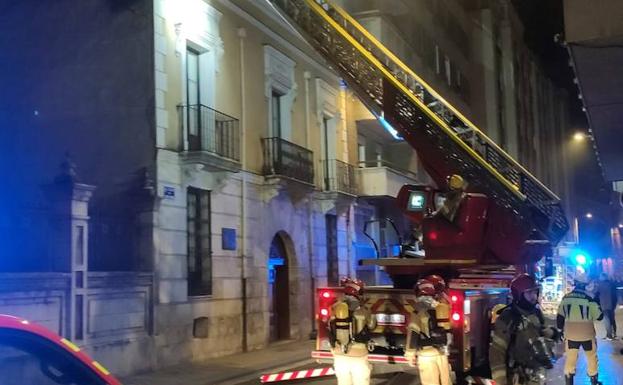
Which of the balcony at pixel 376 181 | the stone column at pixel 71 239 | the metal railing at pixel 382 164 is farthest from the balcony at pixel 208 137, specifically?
the metal railing at pixel 382 164

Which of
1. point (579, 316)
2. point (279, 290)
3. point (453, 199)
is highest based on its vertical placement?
point (453, 199)

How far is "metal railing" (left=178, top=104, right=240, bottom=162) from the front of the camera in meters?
15.5

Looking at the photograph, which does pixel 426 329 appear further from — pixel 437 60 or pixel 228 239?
pixel 437 60

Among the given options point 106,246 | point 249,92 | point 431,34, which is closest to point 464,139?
point 106,246

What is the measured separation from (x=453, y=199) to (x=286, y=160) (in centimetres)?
991

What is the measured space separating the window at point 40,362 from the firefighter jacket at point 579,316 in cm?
781

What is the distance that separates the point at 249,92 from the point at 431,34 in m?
Result: 14.0

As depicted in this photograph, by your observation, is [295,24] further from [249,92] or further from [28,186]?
[28,186]

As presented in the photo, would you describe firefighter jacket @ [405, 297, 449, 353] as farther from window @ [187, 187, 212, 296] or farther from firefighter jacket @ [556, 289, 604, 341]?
window @ [187, 187, 212, 296]

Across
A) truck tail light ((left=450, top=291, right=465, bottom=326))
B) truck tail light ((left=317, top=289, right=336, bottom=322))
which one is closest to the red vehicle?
truck tail light ((left=450, top=291, right=465, bottom=326))

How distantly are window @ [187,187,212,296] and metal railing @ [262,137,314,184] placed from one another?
9.49 feet

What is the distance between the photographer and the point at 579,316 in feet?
31.5

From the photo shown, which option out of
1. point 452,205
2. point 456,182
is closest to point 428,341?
point 452,205

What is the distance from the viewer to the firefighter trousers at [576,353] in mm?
9656
